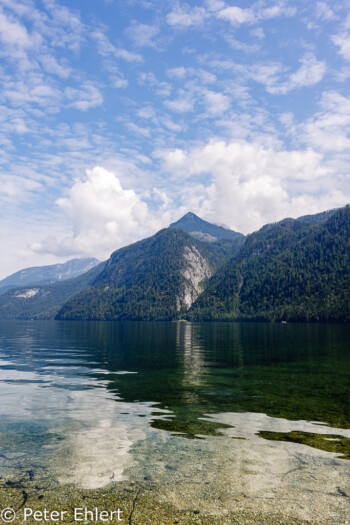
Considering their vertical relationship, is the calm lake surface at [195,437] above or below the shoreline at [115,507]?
below

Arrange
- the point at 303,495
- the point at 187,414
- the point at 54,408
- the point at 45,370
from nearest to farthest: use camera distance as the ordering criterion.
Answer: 1. the point at 303,495
2. the point at 187,414
3. the point at 54,408
4. the point at 45,370

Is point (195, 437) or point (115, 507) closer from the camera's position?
point (115, 507)

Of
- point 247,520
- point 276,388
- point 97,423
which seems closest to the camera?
point 247,520

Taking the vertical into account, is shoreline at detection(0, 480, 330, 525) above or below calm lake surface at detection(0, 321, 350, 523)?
above

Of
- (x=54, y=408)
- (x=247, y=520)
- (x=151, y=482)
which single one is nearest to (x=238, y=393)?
(x=54, y=408)

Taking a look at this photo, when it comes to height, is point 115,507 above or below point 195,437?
above

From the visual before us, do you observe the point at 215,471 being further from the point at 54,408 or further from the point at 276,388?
the point at 276,388

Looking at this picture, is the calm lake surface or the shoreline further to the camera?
the calm lake surface

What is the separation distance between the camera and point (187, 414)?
66.4 ft

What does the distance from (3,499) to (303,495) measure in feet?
30.4

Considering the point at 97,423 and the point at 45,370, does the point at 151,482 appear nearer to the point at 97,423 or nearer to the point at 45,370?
the point at 97,423

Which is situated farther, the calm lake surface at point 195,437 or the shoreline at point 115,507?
the calm lake surface at point 195,437

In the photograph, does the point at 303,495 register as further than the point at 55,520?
Yes

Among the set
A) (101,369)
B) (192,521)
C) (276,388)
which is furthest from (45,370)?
(192,521)
